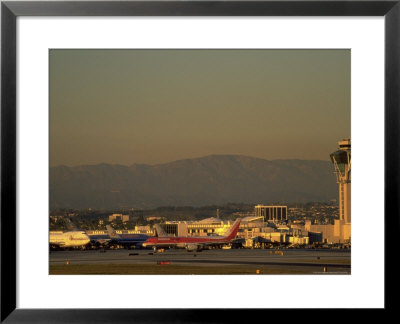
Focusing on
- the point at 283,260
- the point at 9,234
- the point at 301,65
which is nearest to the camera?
the point at 9,234

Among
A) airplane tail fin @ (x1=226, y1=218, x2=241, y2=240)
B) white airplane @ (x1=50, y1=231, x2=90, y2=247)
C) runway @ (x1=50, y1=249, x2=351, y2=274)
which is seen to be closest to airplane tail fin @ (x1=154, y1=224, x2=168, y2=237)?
runway @ (x1=50, y1=249, x2=351, y2=274)

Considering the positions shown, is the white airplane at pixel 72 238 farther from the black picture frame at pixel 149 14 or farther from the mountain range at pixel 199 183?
the black picture frame at pixel 149 14

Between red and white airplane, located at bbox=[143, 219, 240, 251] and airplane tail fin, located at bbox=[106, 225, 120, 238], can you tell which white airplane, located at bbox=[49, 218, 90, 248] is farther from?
red and white airplane, located at bbox=[143, 219, 240, 251]

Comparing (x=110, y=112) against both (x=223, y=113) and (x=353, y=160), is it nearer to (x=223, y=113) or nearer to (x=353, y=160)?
(x=223, y=113)

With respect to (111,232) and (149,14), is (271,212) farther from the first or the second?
(149,14)

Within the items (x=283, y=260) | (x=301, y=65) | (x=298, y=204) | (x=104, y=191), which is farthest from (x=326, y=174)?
(x=104, y=191)

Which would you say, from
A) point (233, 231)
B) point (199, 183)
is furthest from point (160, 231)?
point (233, 231)

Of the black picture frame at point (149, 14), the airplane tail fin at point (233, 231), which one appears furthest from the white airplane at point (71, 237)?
the black picture frame at point (149, 14)
